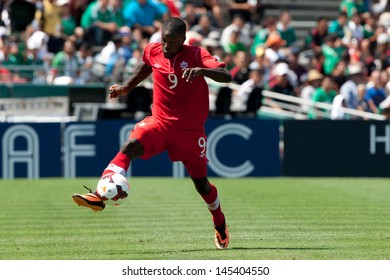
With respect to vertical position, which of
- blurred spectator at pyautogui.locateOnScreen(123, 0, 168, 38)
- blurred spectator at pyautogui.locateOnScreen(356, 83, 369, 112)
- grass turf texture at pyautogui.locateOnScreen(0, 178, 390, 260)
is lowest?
grass turf texture at pyautogui.locateOnScreen(0, 178, 390, 260)

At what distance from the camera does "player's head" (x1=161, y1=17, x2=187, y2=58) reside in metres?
10.9

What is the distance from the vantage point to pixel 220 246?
1152 cm

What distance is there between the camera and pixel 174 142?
1133 centimetres

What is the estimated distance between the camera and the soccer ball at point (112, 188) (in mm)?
10758

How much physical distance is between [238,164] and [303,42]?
937cm

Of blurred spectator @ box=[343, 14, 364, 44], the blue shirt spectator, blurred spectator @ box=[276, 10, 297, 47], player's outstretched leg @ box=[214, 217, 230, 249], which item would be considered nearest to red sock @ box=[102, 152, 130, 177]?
player's outstretched leg @ box=[214, 217, 230, 249]

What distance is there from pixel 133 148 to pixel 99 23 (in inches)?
677

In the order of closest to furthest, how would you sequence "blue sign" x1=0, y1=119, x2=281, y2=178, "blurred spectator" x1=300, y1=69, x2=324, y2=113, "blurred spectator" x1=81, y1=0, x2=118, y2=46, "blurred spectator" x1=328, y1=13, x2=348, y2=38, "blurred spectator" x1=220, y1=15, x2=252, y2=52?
"blue sign" x1=0, y1=119, x2=281, y2=178 < "blurred spectator" x1=300, y1=69, x2=324, y2=113 < "blurred spectator" x1=81, y1=0, x2=118, y2=46 < "blurred spectator" x1=220, y1=15, x2=252, y2=52 < "blurred spectator" x1=328, y1=13, x2=348, y2=38

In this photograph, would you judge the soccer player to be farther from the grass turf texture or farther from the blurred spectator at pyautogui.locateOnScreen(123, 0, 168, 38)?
the blurred spectator at pyautogui.locateOnScreen(123, 0, 168, 38)

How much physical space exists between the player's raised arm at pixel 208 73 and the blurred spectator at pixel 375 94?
15.4 metres

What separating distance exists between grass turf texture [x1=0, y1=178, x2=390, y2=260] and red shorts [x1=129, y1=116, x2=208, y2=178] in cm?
87

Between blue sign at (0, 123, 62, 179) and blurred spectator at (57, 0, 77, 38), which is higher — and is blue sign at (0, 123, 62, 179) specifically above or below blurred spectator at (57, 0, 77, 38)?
below

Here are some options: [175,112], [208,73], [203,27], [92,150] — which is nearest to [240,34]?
[203,27]
